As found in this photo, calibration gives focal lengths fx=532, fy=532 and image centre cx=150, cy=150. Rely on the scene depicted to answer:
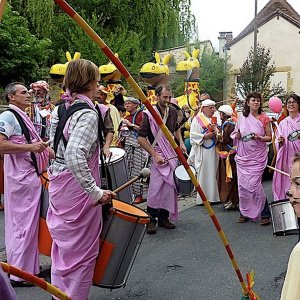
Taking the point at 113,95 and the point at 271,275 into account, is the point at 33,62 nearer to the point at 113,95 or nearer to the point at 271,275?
the point at 113,95

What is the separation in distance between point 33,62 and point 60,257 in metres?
11.9

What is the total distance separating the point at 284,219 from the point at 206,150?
3284 mm

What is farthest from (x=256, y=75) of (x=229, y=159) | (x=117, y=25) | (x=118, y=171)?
(x=118, y=171)

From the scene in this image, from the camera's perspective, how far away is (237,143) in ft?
22.4

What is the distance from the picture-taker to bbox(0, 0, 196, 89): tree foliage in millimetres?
19519

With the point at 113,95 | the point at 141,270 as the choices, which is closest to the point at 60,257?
the point at 141,270

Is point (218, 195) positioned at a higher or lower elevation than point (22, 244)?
lower

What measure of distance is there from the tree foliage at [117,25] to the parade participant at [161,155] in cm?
1189

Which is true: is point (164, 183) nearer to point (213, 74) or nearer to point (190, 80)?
point (190, 80)

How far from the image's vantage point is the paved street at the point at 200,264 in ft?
14.3

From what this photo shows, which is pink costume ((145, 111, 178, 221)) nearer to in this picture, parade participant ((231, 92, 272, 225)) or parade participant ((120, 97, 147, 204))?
parade participant ((231, 92, 272, 225))

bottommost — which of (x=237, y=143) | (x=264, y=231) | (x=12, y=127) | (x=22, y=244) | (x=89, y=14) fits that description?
(x=264, y=231)

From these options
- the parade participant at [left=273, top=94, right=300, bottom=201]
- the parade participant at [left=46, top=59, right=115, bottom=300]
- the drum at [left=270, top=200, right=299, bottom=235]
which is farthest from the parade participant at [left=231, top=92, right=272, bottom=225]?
the parade participant at [left=46, top=59, right=115, bottom=300]

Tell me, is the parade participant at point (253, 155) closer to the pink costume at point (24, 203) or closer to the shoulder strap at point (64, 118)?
the pink costume at point (24, 203)
